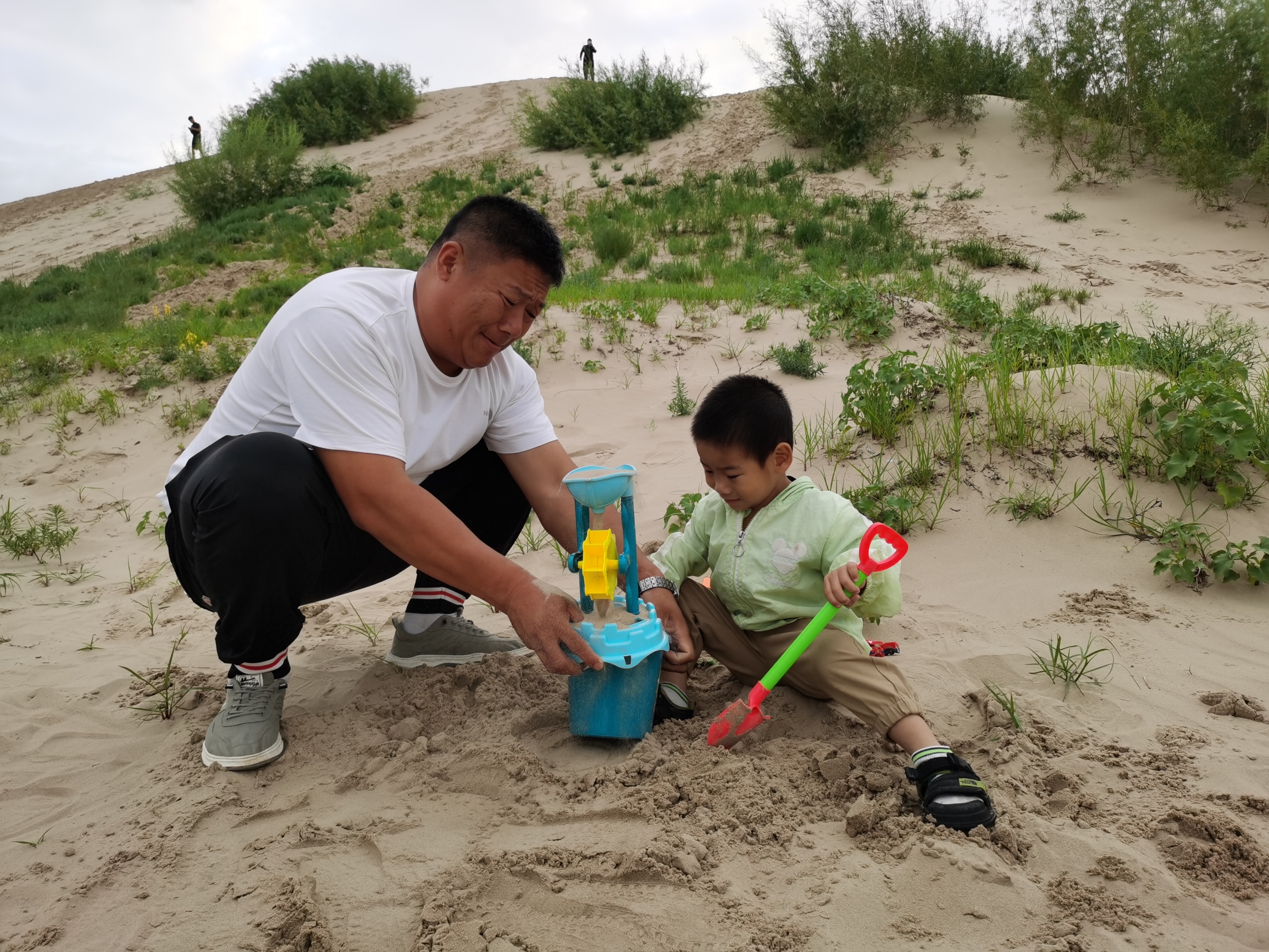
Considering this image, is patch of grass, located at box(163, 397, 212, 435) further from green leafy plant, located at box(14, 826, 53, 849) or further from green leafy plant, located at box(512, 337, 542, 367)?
green leafy plant, located at box(14, 826, 53, 849)

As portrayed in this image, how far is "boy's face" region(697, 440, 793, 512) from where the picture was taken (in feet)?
7.39

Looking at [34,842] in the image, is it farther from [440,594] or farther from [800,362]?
[800,362]

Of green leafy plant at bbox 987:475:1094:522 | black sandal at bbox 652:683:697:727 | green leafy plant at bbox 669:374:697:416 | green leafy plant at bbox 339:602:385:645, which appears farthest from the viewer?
green leafy plant at bbox 669:374:697:416

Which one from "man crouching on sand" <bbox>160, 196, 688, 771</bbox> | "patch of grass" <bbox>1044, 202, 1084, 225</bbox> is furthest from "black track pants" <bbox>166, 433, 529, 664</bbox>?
"patch of grass" <bbox>1044, 202, 1084, 225</bbox>

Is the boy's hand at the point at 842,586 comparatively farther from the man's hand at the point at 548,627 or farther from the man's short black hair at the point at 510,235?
the man's short black hair at the point at 510,235

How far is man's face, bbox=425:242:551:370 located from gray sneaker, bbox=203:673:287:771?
40.1 inches

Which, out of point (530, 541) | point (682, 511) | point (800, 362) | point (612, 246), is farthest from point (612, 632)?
point (612, 246)

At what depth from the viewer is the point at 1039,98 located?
11.0 m

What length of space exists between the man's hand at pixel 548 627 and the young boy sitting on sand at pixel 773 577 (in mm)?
429

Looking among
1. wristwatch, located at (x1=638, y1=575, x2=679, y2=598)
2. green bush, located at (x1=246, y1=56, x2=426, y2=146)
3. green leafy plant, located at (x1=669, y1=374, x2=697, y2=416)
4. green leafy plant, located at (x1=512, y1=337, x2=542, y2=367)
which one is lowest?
wristwatch, located at (x1=638, y1=575, x2=679, y2=598)

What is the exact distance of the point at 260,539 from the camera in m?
2.14

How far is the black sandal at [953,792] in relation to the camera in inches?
70.0

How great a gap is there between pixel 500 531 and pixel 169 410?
3966mm

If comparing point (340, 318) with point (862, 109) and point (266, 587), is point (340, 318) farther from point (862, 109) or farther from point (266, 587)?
point (862, 109)
